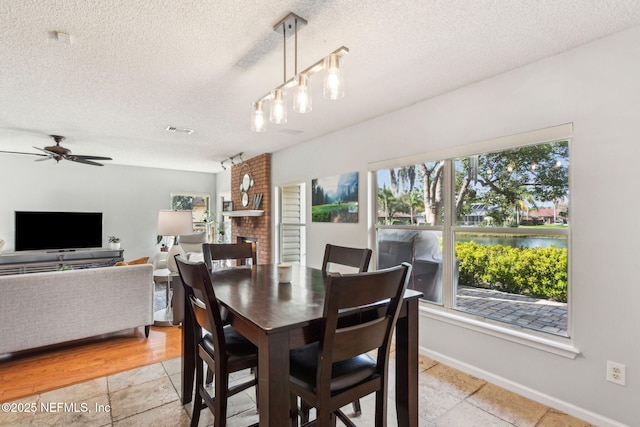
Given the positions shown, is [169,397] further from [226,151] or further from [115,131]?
[226,151]

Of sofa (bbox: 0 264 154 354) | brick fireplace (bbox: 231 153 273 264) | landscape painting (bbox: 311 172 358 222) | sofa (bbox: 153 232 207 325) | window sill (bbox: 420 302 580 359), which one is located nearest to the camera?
window sill (bbox: 420 302 580 359)

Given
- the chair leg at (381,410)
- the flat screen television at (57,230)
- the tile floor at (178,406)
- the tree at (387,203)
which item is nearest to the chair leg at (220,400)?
the tile floor at (178,406)

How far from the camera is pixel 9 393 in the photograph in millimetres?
2266

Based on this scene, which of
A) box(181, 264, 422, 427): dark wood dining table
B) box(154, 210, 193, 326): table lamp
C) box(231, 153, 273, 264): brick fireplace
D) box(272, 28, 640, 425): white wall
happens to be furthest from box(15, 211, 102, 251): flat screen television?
box(272, 28, 640, 425): white wall

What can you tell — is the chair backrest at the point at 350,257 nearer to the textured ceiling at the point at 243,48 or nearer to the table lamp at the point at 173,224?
the textured ceiling at the point at 243,48

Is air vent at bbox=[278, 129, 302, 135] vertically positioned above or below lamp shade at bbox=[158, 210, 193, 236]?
above

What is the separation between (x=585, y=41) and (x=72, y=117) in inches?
176

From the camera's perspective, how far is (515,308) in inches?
96.2

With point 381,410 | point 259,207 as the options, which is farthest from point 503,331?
point 259,207

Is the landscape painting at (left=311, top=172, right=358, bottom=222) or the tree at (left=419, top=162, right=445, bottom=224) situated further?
the landscape painting at (left=311, top=172, right=358, bottom=222)

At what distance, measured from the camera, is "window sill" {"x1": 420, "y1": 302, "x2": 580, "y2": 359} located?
2.08 m

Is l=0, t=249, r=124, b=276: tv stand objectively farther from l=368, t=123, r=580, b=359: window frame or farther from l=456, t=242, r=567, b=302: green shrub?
l=456, t=242, r=567, b=302: green shrub

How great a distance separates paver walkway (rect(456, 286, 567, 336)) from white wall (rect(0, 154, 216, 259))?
6.24 meters

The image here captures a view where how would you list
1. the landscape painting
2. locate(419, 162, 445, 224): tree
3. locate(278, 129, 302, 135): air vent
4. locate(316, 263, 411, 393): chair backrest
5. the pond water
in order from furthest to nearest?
locate(278, 129, 302, 135): air vent < the landscape painting < locate(419, 162, 445, 224): tree < the pond water < locate(316, 263, 411, 393): chair backrest
